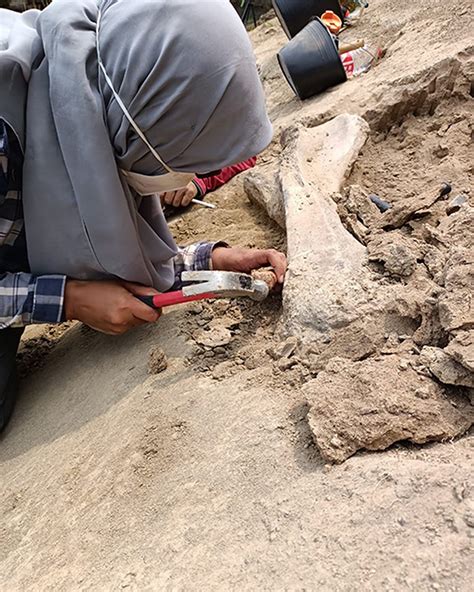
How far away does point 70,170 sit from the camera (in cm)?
139

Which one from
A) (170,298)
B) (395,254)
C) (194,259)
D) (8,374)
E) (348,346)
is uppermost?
(395,254)

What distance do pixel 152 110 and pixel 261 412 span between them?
2.21ft

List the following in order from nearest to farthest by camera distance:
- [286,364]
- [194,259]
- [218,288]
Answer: [286,364]
[218,288]
[194,259]

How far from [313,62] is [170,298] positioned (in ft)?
5.52

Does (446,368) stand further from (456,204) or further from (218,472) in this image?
(456,204)

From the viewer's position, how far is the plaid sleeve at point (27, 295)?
156 cm

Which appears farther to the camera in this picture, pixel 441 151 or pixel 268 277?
pixel 441 151

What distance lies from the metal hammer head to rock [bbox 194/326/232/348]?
9 centimetres

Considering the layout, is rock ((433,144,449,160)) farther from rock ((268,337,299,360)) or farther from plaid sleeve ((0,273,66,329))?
plaid sleeve ((0,273,66,329))

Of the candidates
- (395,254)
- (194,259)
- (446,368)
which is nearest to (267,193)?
(194,259)

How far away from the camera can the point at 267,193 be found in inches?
81.0

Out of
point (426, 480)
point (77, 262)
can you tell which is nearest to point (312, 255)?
point (77, 262)

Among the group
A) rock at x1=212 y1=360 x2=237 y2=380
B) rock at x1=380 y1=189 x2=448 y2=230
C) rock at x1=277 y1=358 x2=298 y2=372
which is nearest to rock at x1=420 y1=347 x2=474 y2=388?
rock at x1=277 y1=358 x2=298 y2=372

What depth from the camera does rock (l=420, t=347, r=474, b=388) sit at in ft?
3.46
